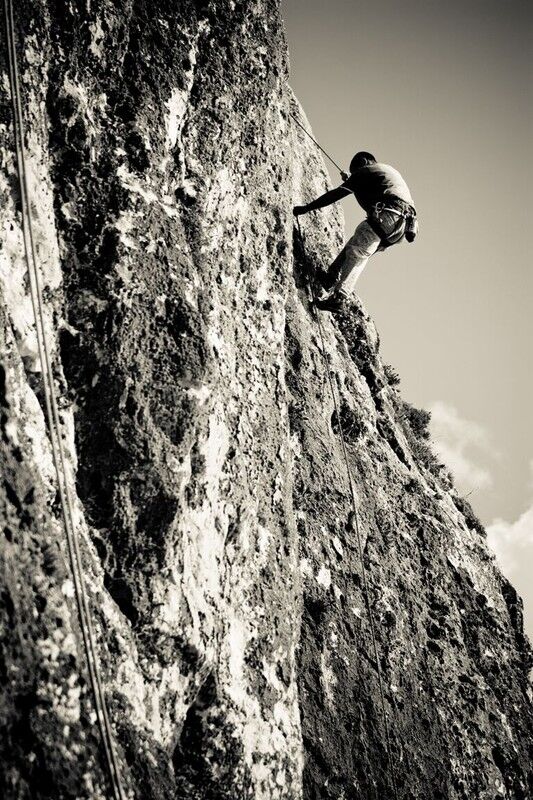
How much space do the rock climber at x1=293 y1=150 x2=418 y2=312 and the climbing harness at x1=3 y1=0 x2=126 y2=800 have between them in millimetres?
4746

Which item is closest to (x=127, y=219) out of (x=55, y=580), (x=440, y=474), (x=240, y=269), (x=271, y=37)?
(x=240, y=269)

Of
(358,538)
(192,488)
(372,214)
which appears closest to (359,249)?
(372,214)

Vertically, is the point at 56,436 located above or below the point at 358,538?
below

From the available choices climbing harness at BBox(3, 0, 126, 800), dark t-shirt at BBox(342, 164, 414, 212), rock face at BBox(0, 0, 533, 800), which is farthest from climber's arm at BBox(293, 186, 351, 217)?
climbing harness at BBox(3, 0, 126, 800)

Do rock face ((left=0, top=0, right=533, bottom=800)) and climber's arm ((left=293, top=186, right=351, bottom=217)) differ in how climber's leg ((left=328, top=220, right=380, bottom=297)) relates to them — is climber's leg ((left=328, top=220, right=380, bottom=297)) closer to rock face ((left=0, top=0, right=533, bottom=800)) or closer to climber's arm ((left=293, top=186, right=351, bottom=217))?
climber's arm ((left=293, top=186, right=351, bottom=217))

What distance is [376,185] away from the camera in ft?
26.4

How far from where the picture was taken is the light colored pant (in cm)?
798

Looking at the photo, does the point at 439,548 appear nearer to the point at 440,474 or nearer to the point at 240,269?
the point at 440,474

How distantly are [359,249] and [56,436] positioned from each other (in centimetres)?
564

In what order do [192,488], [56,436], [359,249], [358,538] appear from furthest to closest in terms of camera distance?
1. [359,249]
2. [358,538]
3. [192,488]
4. [56,436]

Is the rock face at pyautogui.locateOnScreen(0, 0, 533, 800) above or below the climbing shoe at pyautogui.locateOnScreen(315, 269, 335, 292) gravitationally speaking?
below

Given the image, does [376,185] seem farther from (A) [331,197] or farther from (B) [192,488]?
(B) [192,488]

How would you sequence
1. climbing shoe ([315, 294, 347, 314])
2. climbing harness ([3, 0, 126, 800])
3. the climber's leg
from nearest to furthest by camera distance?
climbing harness ([3, 0, 126, 800]) → the climber's leg → climbing shoe ([315, 294, 347, 314])

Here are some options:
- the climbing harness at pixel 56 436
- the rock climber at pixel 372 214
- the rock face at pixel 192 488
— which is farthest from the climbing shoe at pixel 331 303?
the climbing harness at pixel 56 436
